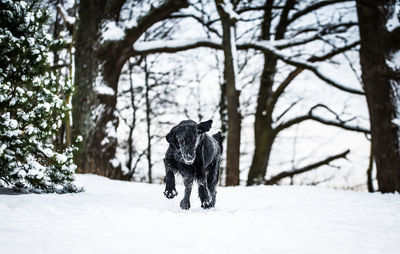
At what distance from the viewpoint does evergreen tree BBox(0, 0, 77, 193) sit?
13.2ft

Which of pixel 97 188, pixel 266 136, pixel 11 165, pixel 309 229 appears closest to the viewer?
pixel 309 229

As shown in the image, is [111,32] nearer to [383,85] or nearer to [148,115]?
[383,85]

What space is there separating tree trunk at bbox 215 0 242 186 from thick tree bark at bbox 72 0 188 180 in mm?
1517

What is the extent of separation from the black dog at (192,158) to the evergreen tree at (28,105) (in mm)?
1556

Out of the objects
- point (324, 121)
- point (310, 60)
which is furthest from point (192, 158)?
point (324, 121)

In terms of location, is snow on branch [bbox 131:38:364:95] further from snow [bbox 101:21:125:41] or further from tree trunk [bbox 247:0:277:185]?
tree trunk [bbox 247:0:277:185]

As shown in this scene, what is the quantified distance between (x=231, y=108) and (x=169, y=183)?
6.51 m

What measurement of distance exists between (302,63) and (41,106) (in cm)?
801

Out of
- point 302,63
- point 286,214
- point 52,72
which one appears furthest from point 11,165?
point 302,63

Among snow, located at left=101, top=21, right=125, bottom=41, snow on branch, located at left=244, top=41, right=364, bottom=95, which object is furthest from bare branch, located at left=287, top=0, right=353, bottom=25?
snow, located at left=101, top=21, right=125, bottom=41

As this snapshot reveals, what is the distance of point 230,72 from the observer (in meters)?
10.2

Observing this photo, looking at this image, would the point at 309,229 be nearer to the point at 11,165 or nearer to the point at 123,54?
the point at 11,165

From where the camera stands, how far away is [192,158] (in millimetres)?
3527

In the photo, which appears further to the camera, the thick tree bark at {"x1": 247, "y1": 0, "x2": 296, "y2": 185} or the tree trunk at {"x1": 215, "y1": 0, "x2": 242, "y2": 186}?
the thick tree bark at {"x1": 247, "y1": 0, "x2": 296, "y2": 185}
